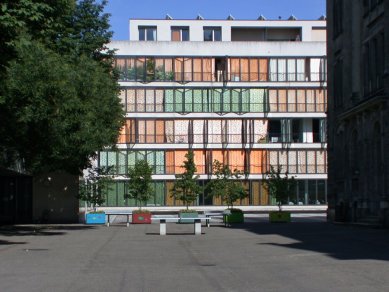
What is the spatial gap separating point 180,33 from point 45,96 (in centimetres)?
5377

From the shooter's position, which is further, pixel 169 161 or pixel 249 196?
pixel 169 161

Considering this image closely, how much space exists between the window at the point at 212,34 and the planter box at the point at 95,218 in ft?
124

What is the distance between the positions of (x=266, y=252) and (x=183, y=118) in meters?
49.5

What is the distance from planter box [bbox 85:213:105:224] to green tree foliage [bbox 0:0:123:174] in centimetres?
909

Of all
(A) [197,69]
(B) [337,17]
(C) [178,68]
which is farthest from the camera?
(A) [197,69]

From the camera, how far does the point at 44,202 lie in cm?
4591

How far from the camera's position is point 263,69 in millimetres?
70000

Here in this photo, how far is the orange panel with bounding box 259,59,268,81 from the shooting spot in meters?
69.9

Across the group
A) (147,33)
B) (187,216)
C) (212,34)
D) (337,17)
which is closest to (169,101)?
(147,33)

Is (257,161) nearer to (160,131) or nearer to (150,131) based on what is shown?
(160,131)

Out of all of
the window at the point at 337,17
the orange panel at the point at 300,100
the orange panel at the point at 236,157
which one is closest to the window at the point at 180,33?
the orange panel at the point at 300,100

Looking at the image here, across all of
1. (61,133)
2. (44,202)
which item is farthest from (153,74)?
(61,133)

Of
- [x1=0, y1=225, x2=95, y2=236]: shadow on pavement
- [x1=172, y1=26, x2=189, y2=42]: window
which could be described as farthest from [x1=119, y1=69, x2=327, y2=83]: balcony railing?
[x1=0, y1=225, x2=95, y2=236]: shadow on pavement

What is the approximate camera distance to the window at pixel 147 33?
77188mm
